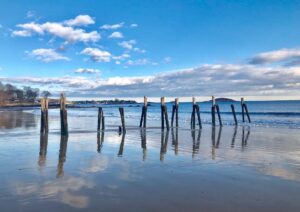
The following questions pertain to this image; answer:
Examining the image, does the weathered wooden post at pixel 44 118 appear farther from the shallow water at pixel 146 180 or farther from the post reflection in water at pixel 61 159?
the shallow water at pixel 146 180

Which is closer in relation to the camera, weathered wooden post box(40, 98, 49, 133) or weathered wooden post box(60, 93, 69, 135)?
weathered wooden post box(60, 93, 69, 135)

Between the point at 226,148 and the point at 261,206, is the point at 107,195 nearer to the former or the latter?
the point at 261,206

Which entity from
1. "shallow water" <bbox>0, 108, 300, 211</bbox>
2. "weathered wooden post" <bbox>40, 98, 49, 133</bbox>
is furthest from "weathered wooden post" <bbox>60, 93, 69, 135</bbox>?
"shallow water" <bbox>0, 108, 300, 211</bbox>

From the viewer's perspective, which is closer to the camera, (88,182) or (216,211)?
(216,211)

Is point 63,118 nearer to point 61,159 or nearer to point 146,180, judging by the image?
point 61,159

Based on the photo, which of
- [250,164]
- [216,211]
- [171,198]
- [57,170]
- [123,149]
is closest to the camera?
[216,211]

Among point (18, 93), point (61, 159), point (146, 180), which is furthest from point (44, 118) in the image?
point (18, 93)

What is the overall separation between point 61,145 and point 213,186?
9.62 metres

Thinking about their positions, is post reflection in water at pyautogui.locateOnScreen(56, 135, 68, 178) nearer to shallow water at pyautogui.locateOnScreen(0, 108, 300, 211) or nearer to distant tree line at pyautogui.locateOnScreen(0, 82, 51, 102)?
shallow water at pyautogui.locateOnScreen(0, 108, 300, 211)

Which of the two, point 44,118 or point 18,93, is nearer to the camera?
point 44,118

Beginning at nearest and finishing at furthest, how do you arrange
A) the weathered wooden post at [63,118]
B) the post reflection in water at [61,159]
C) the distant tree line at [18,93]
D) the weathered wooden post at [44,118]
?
the post reflection in water at [61,159], the weathered wooden post at [63,118], the weathered wooden post at [44,118], the distant tree line at [18,93]

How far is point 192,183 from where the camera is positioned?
866cm

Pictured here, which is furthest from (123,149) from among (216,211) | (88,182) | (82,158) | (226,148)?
(216,211)

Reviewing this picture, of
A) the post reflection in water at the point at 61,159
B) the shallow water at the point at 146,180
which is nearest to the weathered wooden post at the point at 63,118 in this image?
the post reflection in water at the point at 61,159
